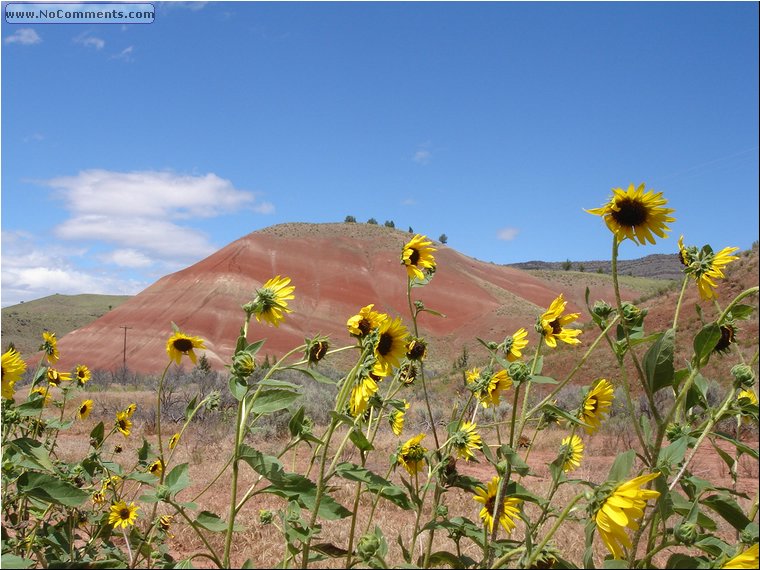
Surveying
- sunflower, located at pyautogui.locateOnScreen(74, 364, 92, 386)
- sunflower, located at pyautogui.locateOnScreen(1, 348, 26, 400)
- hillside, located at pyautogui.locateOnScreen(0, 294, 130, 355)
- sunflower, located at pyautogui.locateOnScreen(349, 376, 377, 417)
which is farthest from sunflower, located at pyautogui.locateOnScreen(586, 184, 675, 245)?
hillside, located at pyautogui.locateOnScreen(0, 294, 130, 355)

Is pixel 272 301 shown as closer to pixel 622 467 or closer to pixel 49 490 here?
pixel 49 490

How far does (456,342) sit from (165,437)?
101 feet

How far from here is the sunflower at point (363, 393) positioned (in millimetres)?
1401

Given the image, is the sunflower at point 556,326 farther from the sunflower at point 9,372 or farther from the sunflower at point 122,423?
the sunflower at point 122,423

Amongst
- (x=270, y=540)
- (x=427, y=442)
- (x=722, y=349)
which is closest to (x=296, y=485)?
(x=722, y=349)

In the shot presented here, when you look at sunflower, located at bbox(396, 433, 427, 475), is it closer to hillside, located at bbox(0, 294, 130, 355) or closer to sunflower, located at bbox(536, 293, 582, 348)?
sunflower, located at bbox(536, 293, 582, 348)

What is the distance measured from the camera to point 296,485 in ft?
4.49

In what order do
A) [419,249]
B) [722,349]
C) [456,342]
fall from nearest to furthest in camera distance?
[722,349], [419,249], [456,342]

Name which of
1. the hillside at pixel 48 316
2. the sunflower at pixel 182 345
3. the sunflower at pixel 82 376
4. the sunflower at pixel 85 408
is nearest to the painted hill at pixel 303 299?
the hillside at pixel 48 316

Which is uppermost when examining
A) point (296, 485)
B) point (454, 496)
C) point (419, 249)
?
point (419, 249)

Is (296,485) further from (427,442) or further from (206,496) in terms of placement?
(427,442)

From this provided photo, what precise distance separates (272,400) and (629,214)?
3.52 feet

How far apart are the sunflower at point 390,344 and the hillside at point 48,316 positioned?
36.2 m

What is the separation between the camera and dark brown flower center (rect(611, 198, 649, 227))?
1.53 m
